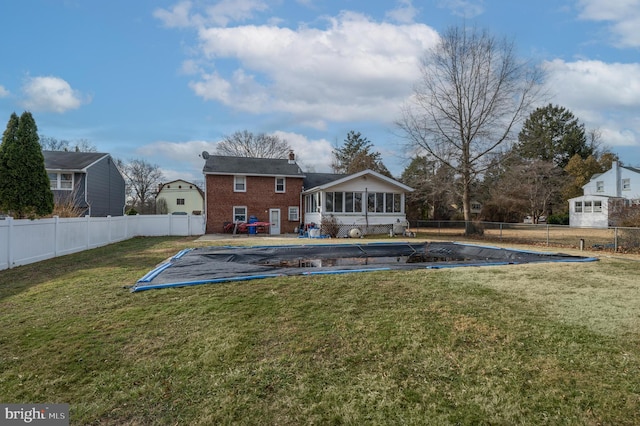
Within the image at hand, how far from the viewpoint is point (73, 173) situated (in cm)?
2316

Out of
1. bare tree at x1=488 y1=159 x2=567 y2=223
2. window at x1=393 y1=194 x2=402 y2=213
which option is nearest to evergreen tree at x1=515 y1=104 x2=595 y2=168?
bare tree at x1=488 y1=159 x2=567 y2=223

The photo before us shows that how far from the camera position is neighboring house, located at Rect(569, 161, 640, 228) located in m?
29.8

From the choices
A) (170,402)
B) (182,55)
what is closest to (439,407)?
(170,402)

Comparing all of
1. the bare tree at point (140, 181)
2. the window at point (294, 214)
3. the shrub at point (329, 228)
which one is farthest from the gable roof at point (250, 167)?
the bare tree at point (140, 181)

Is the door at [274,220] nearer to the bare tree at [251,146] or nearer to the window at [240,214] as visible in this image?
the window at [240,214]

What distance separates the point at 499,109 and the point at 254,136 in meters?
29.9

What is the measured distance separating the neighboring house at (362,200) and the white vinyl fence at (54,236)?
10.7 meters

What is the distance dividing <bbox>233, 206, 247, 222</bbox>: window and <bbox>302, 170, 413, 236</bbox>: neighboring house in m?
4.92

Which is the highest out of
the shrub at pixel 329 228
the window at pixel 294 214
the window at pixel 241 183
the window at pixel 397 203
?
the window at pixel 241 183

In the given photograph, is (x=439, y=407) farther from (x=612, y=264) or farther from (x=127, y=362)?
(x=612, y=264)

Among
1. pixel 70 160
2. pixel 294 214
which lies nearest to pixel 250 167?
pixel 294 214

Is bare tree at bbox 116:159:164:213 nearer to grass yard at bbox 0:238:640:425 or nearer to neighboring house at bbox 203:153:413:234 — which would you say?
neighboring house at bbox 203:153:413:234

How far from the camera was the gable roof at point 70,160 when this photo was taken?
22.9m

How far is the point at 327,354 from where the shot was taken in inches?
130
